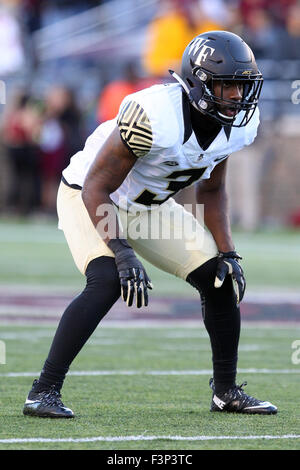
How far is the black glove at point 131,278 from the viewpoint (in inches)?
161

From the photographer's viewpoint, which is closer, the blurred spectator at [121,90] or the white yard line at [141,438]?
the white yard line at [141,438]

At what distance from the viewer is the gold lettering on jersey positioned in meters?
4.29

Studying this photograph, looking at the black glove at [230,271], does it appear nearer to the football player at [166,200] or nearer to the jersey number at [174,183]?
the football player at [166,200]

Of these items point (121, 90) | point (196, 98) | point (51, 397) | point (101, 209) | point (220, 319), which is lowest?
point (51, 397)

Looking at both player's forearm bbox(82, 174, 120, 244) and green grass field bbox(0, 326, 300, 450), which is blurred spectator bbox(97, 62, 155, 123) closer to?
green grass field bbox(0, 326, 300, 450)

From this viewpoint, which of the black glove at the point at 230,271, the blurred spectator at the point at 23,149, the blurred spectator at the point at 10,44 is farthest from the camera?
the blurred spectator at the point at 10,44

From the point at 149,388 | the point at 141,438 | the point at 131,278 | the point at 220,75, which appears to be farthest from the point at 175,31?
the point at 141,438

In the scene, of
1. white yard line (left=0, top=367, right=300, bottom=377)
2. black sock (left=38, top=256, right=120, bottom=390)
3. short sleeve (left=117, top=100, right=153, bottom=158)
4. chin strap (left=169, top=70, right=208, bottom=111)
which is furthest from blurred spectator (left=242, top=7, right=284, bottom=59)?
black sock (left=38, top=256, right=120, bottom=390)

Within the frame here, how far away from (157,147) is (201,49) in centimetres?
50

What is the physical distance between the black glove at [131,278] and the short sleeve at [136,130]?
1.33ft

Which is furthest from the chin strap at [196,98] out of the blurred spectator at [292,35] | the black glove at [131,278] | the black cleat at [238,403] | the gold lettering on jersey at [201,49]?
the blurred spectator at [292,35]

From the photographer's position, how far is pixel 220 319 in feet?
14.7

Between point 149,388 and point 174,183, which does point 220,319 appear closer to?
point 174,183
